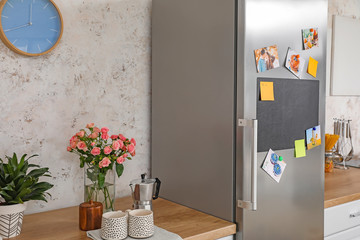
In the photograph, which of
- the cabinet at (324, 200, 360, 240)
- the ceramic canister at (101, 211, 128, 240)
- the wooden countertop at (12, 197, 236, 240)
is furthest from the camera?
the cabinet at (324, 200, 360, 240)

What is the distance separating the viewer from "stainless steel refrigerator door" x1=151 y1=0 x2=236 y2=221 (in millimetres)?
1653

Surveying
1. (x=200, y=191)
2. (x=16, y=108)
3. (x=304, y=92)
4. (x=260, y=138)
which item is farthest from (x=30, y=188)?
(x=304, y=92)

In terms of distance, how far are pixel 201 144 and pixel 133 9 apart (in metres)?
0.87

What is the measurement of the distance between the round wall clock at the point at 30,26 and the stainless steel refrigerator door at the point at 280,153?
0.88 metres

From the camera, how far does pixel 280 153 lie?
5.65 ft

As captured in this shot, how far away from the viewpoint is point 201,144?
1.78 metres

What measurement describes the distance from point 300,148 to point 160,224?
760mm

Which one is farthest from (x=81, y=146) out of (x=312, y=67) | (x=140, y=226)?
(x=312, y=67)

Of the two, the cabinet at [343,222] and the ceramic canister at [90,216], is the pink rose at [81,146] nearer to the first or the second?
the ceramic canister at [90,216]

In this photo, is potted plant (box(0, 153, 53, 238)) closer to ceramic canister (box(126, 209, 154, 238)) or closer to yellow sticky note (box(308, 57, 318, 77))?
ceramic canister (box(126, 209, 154, 238))

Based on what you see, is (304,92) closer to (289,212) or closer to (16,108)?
(289,212)

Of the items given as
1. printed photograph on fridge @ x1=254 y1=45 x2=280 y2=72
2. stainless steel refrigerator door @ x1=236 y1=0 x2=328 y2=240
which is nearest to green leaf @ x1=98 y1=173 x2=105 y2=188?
stainless steel refrigerator door @ x1=236 y1=0 x2=328 y2=240

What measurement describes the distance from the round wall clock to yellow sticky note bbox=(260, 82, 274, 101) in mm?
980

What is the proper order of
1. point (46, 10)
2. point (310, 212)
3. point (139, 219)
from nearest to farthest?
point (139, 219) < point (46, 10) < point (310, 212)
